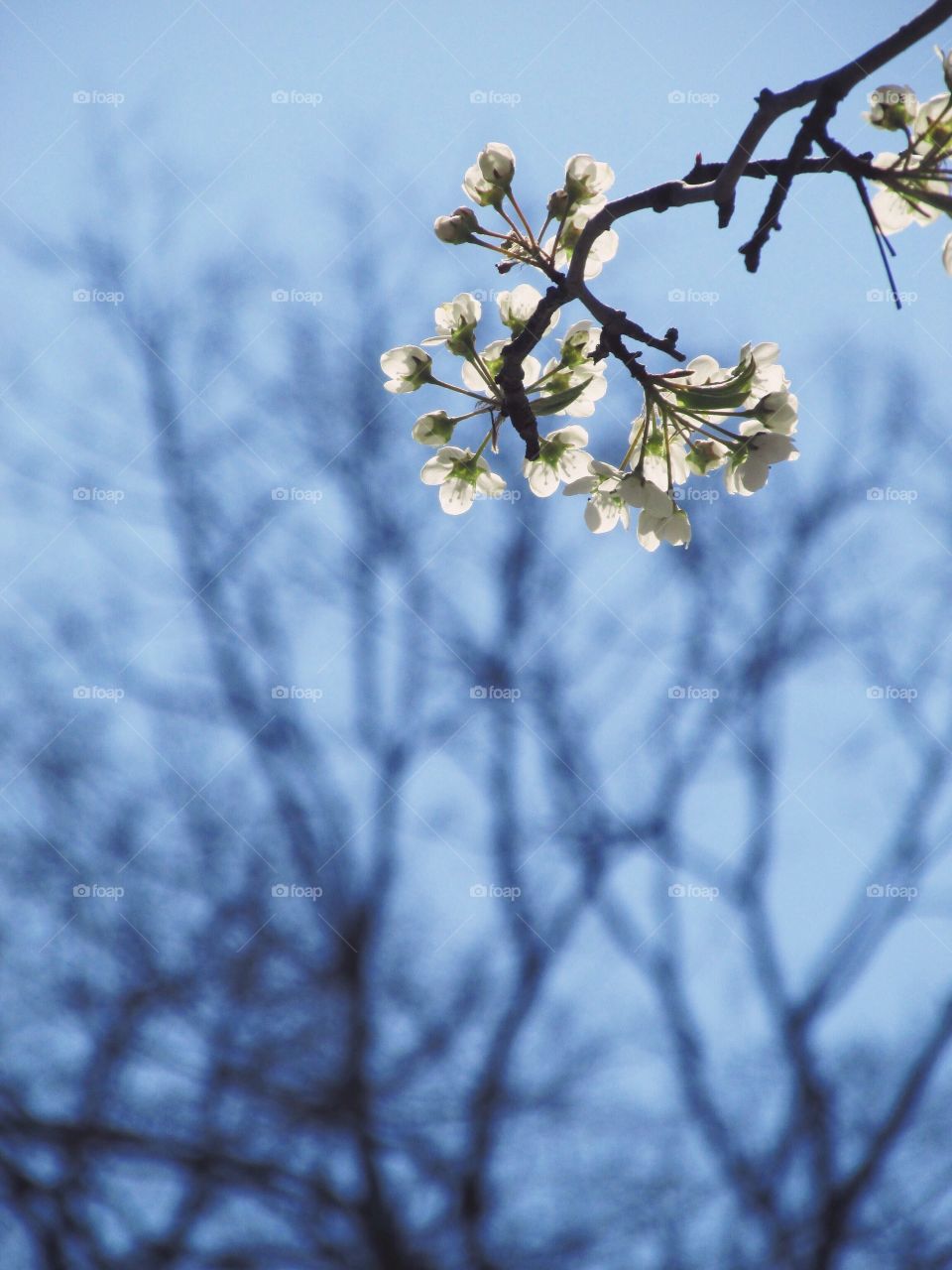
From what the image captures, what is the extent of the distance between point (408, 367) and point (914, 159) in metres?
0.37

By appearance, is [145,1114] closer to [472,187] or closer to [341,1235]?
[341,1235]

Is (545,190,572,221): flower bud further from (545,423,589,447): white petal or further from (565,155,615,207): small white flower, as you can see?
(545,423,589,447): white petal

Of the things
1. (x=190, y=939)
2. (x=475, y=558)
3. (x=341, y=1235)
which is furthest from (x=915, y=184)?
(x=341, y=1235)

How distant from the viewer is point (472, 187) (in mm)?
809

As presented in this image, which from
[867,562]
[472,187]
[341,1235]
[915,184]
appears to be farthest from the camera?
[867,562]

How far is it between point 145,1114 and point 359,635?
132 centimetres

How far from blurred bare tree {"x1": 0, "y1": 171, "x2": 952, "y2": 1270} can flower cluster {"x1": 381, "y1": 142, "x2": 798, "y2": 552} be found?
6.70 ft

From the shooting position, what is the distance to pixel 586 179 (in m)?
0.75

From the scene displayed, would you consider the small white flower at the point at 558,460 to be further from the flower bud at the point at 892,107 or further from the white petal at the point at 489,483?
the flower bud at the point at 892,107

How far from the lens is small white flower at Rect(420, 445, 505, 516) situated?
824 mm

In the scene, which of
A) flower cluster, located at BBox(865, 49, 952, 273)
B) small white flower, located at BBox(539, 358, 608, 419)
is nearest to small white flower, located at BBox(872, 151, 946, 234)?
flower cluster, located at BBox(865, 49, 952, 273)

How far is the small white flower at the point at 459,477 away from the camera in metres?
0.82

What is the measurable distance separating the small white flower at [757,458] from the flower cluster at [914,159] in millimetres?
141

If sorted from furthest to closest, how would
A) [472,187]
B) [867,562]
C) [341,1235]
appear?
[867,562]
[341,1235]
[472,187]
